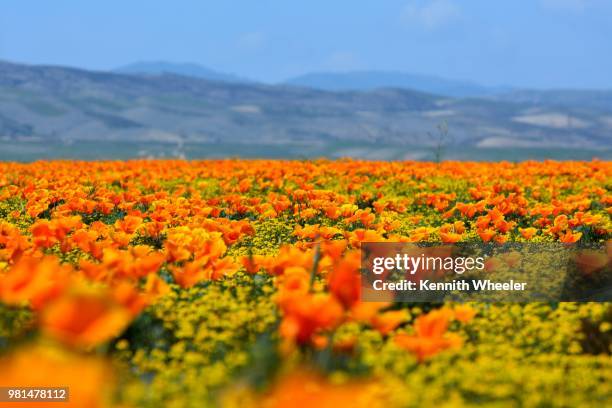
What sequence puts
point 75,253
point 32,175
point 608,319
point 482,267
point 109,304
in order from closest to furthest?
point 109,304
point 608,319
point 482,267
point 75,253
point 32,175

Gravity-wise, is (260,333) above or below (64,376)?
below

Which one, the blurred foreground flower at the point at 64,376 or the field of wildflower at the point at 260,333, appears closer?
the blurred foreground flower at the point at 64,376

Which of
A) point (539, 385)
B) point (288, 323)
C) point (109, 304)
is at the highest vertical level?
point (109, 304)

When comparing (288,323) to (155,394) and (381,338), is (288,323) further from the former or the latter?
(381,338)

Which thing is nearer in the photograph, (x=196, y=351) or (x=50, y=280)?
(x=50, y=280)

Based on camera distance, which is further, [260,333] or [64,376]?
[260,333]

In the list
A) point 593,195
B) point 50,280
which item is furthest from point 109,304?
point 593,195

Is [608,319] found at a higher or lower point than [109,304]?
lower

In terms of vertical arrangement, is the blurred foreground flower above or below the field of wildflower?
above

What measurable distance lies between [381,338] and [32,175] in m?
10.9

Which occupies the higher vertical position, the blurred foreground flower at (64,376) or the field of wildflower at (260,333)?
the blurred foreground flower at (64,376)

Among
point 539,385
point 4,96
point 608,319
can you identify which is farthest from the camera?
point 4,96

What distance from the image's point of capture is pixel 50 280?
3.07m

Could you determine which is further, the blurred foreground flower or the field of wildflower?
the field of wildflower
